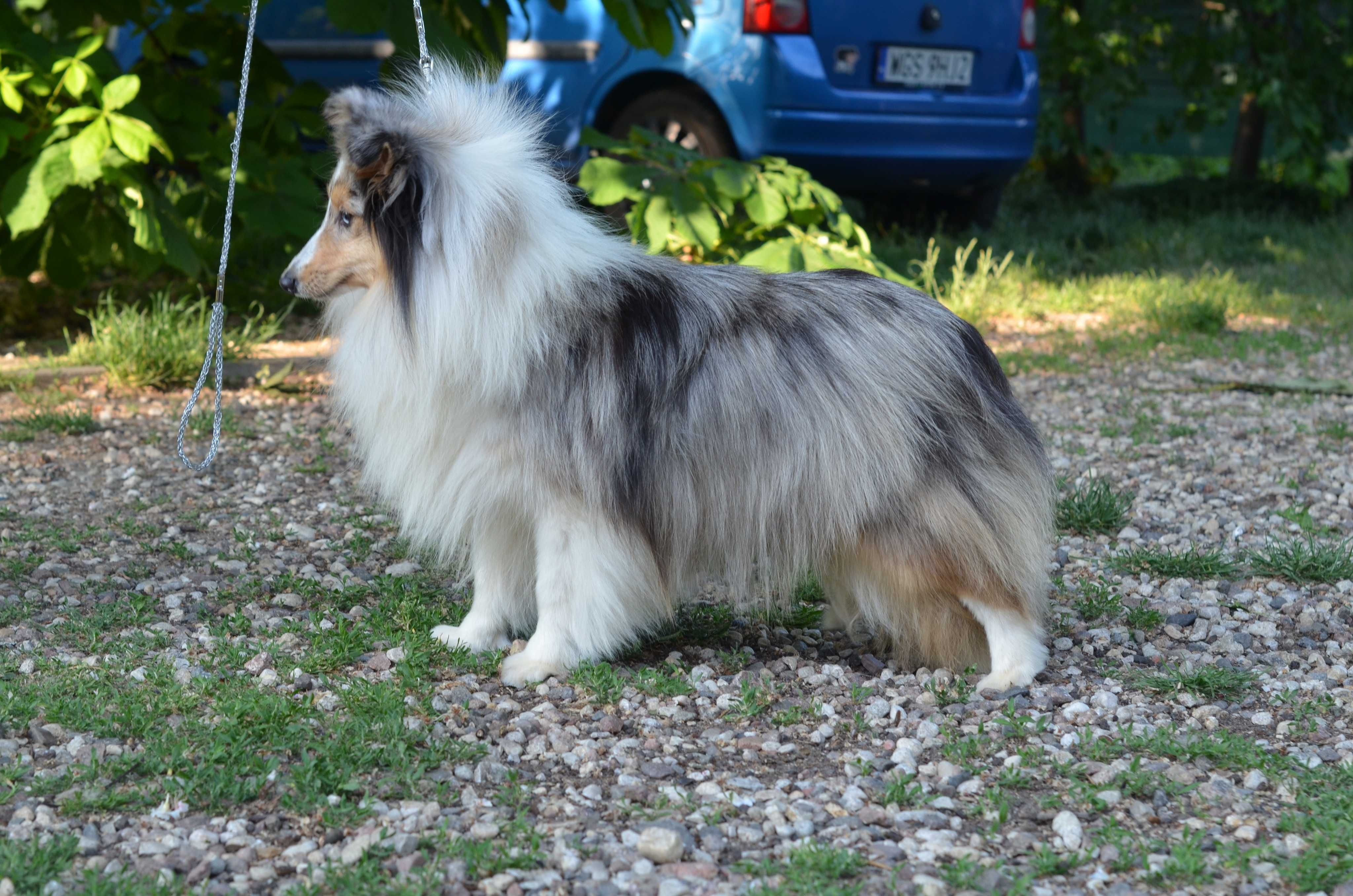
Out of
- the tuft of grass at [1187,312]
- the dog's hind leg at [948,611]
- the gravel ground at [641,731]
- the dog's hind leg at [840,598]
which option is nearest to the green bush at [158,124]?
the gravel ground at [641,731]

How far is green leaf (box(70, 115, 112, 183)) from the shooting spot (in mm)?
5062

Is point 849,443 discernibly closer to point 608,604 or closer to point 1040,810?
point 608,604

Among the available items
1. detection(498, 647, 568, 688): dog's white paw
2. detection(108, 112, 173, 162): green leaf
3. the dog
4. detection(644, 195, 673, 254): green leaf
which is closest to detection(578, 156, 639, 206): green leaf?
detection(644, 195, 673, 254): green leaf

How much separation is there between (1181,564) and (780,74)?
3.98m

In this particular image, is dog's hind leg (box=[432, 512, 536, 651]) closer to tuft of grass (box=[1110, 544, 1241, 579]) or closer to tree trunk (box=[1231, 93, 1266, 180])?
tuft of grass (box=[1110, 544, 1241, 579])

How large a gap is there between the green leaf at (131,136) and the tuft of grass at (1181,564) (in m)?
3.81

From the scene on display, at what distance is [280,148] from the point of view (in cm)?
622

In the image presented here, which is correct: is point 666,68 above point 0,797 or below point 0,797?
above

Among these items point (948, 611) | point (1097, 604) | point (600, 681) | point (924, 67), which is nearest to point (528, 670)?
point (600, 681)

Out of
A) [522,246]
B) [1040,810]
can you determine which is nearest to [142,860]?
[522,246]

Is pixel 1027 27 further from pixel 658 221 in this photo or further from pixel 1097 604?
pixel 1097 604

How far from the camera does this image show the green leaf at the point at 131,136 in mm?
5066

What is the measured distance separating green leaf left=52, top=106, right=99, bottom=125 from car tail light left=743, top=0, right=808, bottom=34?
335 centimetres

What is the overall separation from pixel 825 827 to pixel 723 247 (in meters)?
4.11
